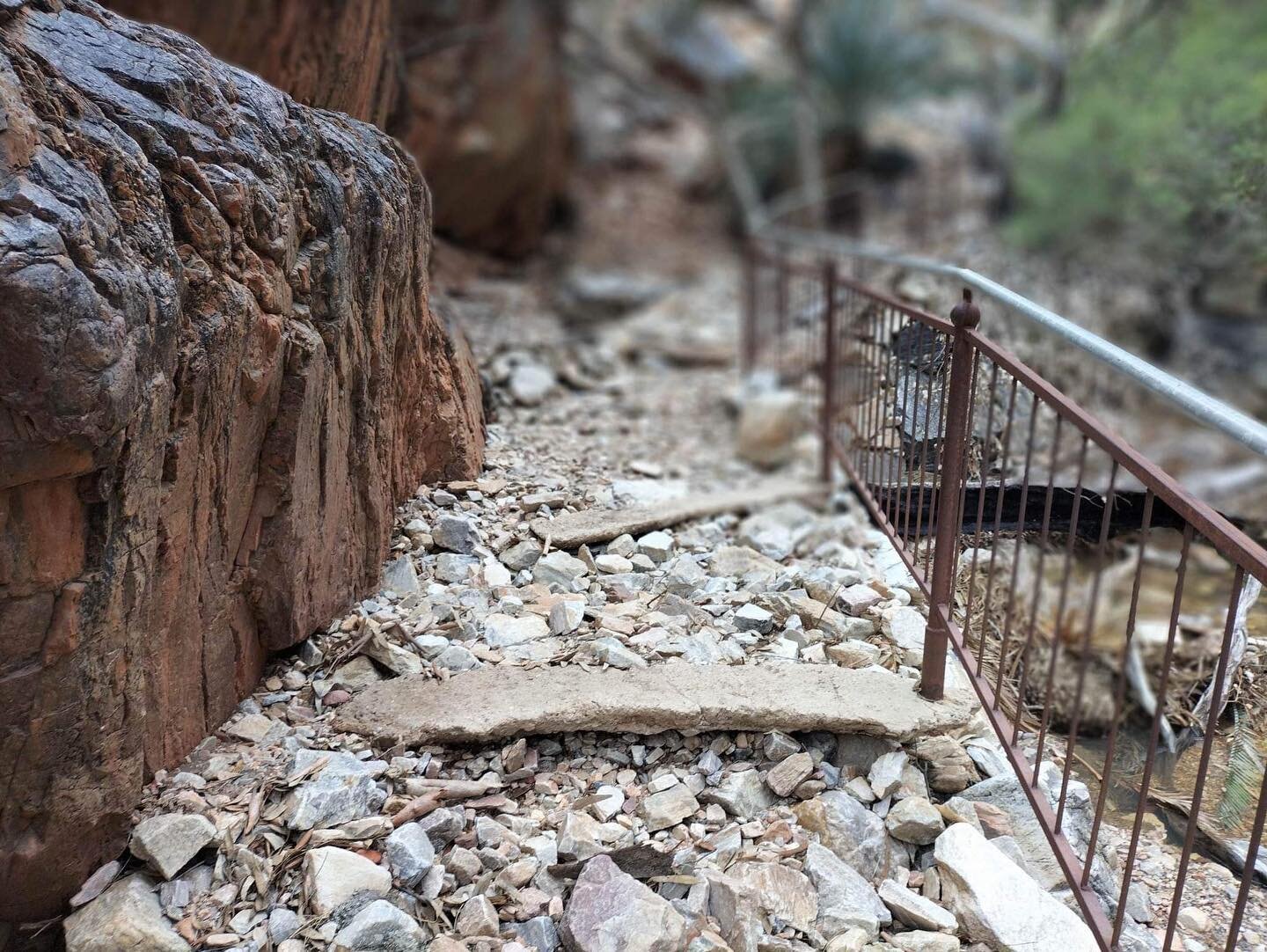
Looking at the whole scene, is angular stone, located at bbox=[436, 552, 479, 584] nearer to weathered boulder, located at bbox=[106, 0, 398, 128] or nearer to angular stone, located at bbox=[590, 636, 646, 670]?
angular stone, located at bbox=[590, 636, 646, 670]

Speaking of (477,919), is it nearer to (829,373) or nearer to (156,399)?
(156,399)

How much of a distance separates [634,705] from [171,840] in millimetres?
1094

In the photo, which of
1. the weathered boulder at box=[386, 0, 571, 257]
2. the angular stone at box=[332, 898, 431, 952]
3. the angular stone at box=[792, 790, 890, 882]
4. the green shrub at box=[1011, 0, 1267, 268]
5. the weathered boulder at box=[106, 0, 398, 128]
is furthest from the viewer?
the weathered boulder at box=[386, 0, 571, 257]

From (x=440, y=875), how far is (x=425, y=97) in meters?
6.80

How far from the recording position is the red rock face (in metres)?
1.87

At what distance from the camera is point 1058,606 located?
6.17 feet

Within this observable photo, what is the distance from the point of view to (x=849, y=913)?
2.12 m

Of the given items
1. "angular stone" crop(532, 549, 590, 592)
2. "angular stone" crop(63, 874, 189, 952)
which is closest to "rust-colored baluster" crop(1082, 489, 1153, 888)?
"angular stone" crop(532, 549, 590, 592)

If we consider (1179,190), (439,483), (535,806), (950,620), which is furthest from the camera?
(1179,190)

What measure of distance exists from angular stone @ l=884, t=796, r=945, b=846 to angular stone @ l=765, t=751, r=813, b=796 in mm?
221

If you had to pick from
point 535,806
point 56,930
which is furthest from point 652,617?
point 56,930

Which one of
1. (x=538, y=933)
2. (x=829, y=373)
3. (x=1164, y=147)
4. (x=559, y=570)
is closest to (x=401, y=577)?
(x=559, y=570)

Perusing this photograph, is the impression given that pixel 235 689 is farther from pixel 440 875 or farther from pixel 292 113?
pixel 292 113

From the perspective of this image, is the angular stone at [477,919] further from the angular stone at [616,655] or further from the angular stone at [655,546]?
the angular stone at [655,546]
